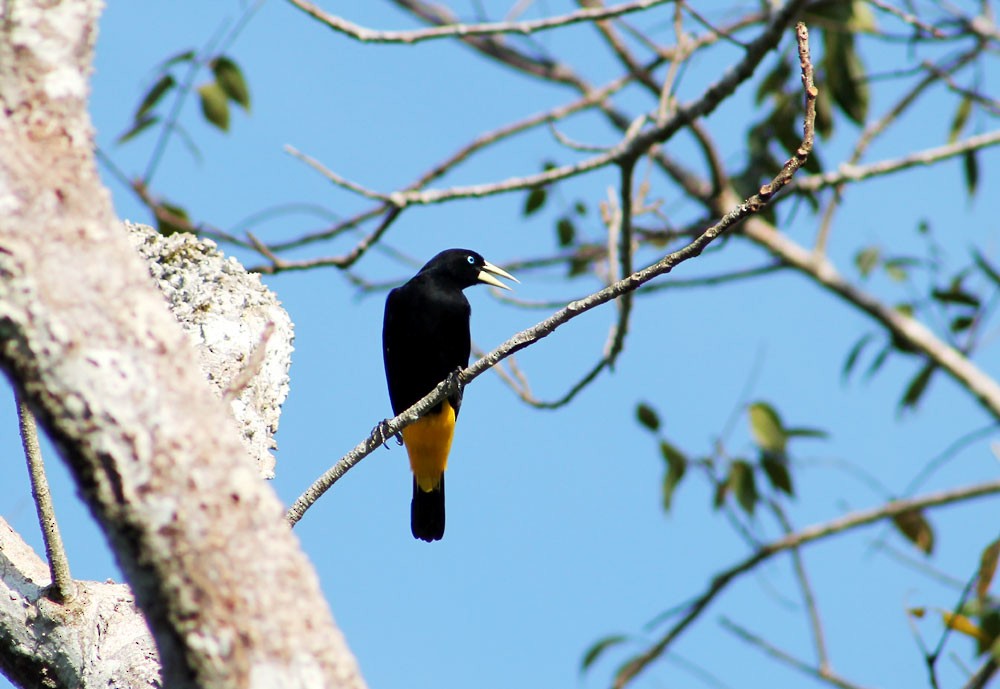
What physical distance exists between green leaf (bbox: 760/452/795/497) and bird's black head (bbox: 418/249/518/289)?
5.42ft

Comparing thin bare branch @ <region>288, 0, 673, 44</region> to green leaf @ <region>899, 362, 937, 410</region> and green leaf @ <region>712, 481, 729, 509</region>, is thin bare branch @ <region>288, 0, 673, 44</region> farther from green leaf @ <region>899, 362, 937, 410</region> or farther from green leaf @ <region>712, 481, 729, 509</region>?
green leaf @ <region>899, 362, 937, 410</region>

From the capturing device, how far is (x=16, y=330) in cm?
168

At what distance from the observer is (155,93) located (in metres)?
6.00

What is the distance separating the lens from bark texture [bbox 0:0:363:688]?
165 centimetres

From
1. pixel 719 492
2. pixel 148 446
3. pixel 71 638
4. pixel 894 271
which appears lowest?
pixel 148 446

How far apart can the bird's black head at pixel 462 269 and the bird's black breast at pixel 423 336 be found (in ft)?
0.29

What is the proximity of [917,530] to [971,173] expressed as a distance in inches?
108

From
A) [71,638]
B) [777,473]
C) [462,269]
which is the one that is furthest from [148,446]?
[777,473]

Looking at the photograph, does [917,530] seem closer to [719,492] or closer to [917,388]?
[719,492]

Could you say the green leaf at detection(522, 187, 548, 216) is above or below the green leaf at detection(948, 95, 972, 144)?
above

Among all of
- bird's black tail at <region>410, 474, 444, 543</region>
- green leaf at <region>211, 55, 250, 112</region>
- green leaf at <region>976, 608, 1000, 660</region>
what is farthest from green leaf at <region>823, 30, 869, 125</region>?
green leaf at <region>976, 608, 1000, 660</region>

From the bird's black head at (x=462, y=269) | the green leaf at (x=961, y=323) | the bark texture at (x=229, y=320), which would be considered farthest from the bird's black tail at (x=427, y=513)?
the green leaf at (x=961, y=323)

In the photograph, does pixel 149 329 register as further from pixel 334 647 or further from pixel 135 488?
pixel 334 647

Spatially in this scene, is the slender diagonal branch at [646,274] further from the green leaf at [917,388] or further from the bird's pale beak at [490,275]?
the green leaf at [917,388]
